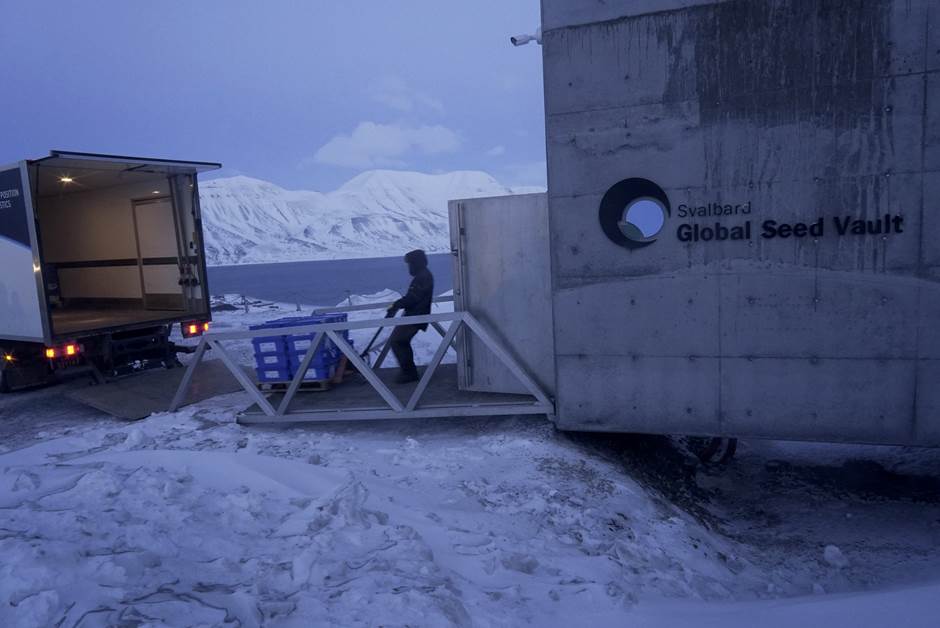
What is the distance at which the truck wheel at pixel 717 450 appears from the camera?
6.86 metres

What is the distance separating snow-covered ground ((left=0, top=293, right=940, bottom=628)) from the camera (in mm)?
3090

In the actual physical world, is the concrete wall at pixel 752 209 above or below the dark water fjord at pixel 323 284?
above

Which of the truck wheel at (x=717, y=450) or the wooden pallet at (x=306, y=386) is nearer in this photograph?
the truck wheel at (x=717, y=450)

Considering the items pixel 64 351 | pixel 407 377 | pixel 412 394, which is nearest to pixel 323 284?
pixel 64 351

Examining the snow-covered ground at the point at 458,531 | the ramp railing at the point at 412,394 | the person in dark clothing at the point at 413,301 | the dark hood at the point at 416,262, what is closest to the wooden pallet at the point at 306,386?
the ramp railing at the point at 412,394

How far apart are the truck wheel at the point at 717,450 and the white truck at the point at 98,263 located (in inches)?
302

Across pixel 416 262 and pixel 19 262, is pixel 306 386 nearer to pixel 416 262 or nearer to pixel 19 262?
pixel 416 262

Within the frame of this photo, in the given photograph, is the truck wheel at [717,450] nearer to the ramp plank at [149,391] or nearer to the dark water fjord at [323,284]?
the ramp plank at [149,391]

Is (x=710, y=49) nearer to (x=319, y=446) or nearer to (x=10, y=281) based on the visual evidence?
(x=319, y=446)

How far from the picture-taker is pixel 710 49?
518 centimetres

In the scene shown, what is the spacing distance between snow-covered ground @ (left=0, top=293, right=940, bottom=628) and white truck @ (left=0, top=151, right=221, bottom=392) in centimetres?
307

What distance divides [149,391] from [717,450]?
7070mm

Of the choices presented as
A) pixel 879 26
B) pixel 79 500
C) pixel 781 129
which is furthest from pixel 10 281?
pixel 879 26

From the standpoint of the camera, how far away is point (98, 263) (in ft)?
43.6
